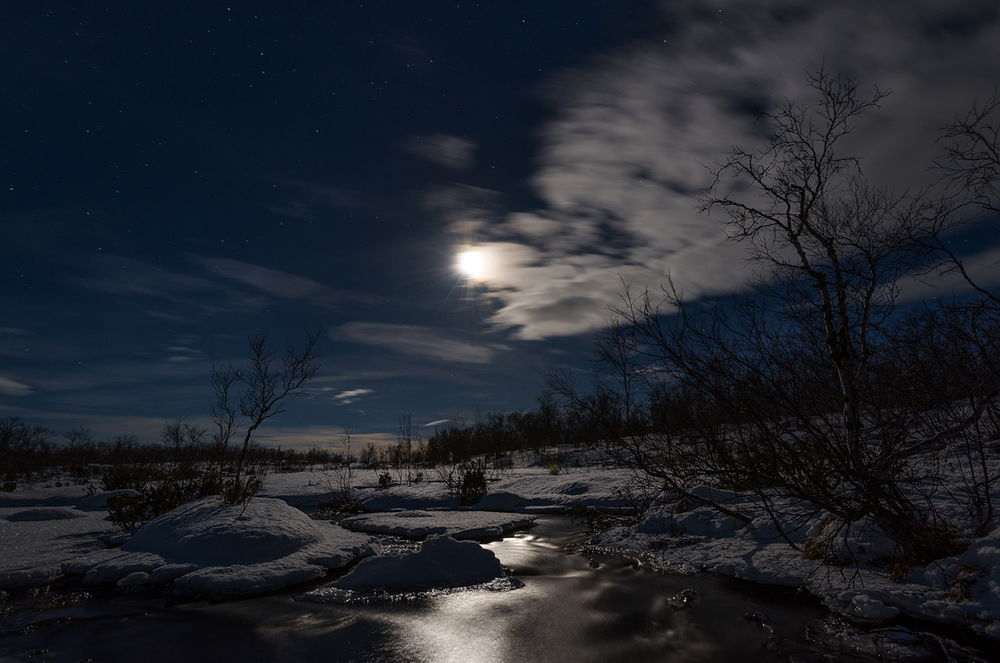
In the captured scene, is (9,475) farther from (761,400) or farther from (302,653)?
(761,400)

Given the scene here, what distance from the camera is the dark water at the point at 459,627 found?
487 cm

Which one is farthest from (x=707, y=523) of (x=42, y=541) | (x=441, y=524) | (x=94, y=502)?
(x=94, y=502)

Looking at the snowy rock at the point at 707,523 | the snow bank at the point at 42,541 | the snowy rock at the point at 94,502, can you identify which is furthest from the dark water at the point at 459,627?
the snowy rock at the point at 94,502

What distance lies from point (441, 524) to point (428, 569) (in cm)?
469

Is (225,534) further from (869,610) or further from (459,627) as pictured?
(869,610)

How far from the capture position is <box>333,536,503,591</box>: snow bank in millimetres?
7336

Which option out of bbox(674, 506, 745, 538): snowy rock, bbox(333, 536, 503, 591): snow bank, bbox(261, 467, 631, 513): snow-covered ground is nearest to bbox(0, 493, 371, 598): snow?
bbox(333, 536, 503, 591): snow bank

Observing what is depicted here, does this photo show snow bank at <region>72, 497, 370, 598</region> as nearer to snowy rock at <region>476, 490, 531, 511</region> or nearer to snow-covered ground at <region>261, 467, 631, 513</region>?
snowy rock at <region>476, 490, 531, 511</region>

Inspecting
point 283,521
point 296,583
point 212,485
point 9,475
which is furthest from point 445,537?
point 9,475

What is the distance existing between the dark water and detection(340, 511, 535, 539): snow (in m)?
4.47

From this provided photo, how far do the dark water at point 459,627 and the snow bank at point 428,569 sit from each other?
2.12 feet

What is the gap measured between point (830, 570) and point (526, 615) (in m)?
4.23

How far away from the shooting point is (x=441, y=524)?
1218cm

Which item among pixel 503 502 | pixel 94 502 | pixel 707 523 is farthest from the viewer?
pixel 503 502
